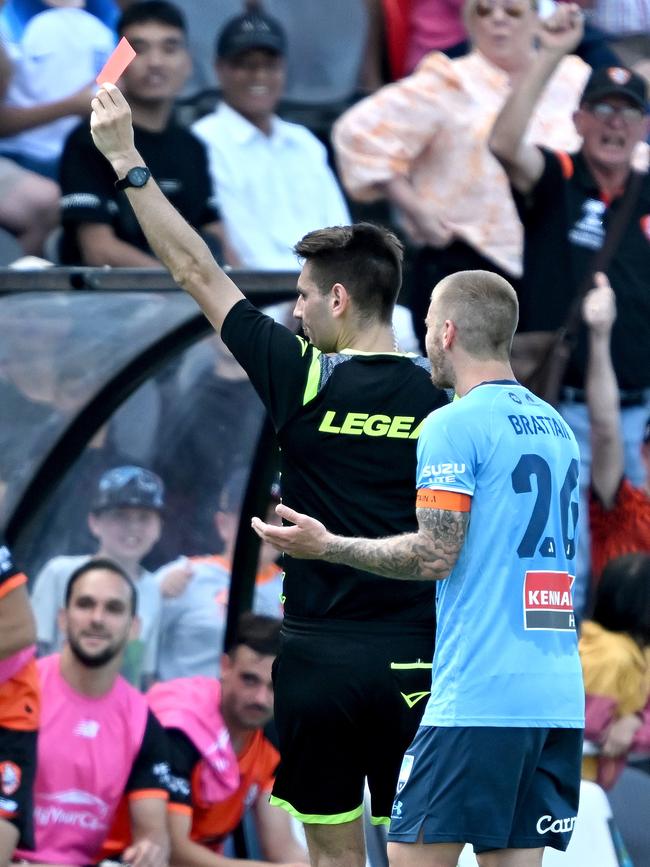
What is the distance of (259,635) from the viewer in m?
6.74

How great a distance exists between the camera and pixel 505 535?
4.11 m

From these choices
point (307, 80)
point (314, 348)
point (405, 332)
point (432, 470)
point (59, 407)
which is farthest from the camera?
point (307, 80)

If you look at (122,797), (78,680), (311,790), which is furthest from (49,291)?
(311,790)

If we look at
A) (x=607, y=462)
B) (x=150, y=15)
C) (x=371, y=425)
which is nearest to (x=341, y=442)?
(x=371, y=425)

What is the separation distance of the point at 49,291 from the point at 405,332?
1.63 meters

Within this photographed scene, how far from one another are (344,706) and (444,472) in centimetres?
76

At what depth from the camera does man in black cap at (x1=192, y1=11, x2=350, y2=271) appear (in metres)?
7.74

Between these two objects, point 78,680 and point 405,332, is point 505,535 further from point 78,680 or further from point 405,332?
point 405,332

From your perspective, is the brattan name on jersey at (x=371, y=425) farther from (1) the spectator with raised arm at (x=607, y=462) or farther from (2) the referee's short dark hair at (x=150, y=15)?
(2) the referee's short dark hair at (x=150, y=15)

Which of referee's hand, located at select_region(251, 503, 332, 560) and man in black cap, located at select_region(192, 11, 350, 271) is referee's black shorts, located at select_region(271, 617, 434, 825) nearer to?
referee's hand, located at select_region(251, 503, 332, 560)

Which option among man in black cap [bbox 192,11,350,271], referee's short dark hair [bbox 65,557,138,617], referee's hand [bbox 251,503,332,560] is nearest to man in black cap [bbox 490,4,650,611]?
man in black cap [bbox 192,11,350,271]

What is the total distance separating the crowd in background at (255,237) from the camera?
6.79 metres

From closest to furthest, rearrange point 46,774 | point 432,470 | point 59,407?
1. point 432,470
2. point 46,774
3. point 59,407

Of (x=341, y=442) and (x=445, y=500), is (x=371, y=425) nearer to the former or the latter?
(x=341, y=442)
